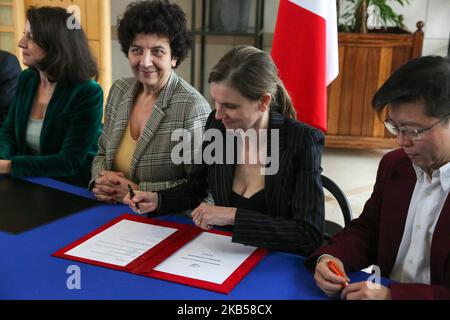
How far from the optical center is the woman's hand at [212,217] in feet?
4.55

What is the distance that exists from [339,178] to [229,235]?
2.87 m

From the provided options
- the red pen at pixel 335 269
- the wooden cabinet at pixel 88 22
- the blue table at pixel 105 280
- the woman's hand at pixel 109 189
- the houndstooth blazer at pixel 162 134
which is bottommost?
the blue table at pixel 105 280

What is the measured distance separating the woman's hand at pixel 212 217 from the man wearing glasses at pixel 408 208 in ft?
0.82

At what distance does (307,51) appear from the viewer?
2576mm

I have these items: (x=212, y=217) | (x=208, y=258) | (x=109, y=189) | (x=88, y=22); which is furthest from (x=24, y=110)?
(x=88, y=22)

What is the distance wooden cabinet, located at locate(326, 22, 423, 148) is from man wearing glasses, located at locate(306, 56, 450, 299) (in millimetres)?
2975

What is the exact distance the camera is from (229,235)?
4.63 feet

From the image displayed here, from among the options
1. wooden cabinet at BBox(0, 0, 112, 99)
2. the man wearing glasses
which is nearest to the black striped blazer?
the man wearing glasses

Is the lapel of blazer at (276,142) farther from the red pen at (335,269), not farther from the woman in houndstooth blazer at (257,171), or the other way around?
the red pen at (335,269)

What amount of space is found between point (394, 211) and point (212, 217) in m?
0.47

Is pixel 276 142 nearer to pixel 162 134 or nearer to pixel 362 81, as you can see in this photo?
pixel 162 134

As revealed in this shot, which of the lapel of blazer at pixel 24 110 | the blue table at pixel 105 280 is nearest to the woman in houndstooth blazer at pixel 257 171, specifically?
the blue table at pixel 105 280
